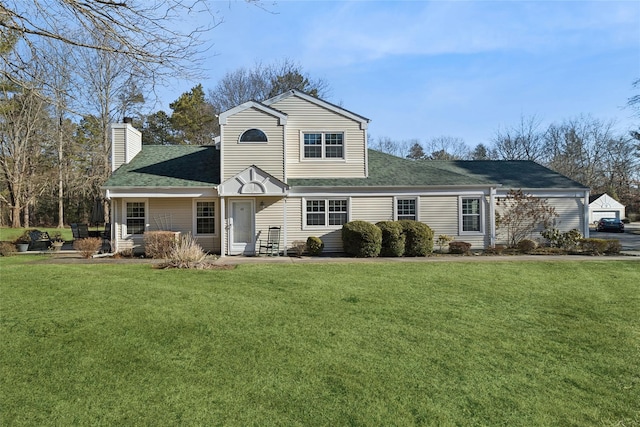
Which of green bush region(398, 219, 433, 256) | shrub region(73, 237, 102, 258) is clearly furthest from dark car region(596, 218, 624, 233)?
shrub region(73, 237, 102, 258)

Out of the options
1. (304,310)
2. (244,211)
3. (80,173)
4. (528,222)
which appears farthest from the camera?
(80,173)

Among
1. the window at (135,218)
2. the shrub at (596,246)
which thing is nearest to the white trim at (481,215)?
the shrub at (596,246)

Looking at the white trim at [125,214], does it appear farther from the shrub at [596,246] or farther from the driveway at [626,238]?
the driveway at [626,238]

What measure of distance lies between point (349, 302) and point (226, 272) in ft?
14.6

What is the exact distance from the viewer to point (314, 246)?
1609 cm

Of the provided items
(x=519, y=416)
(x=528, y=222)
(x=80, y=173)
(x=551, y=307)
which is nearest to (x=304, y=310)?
(x=519, y=416)

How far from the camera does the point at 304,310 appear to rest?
7.13 meters

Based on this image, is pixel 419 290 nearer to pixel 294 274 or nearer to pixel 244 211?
pixel 294 274

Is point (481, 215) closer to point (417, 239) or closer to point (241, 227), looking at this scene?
point (417, 239)

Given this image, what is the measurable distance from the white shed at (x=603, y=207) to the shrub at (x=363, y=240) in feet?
147

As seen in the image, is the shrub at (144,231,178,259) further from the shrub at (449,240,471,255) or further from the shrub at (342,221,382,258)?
the shrub at (449,240,471,255)

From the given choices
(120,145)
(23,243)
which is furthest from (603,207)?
(23,243)

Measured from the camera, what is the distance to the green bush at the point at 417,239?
52.5ft

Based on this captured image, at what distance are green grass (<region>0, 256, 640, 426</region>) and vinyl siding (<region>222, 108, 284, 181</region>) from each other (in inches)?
310
